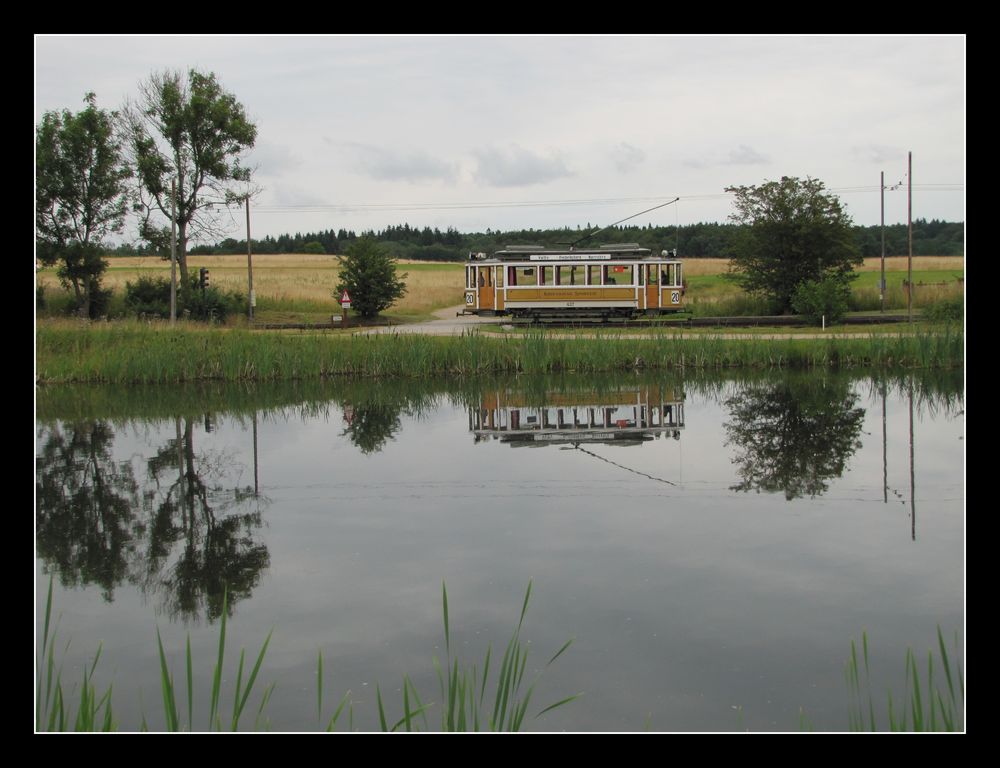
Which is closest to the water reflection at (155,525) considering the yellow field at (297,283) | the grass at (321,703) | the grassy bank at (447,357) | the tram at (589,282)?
the grass at (321,703)

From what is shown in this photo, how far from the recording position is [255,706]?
564 cm

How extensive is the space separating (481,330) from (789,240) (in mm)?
12034

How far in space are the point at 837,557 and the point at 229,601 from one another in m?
4.61

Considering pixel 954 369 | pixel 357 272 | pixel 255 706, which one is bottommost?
pixel 255 706

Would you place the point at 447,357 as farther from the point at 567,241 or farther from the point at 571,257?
the point at 567,241

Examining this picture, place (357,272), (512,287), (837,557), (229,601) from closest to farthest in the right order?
(229,601) < (837,557) < (512,287) < (357,272)

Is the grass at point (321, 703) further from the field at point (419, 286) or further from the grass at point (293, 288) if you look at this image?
the grass at point (293, 288)

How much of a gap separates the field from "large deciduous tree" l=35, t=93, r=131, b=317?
194 cm

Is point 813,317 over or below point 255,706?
over

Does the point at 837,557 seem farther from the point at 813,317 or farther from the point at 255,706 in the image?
the point at 813,317

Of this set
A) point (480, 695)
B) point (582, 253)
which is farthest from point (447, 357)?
point (480, 695)

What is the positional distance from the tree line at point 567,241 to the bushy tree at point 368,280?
0.97 metres
